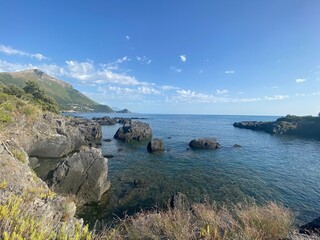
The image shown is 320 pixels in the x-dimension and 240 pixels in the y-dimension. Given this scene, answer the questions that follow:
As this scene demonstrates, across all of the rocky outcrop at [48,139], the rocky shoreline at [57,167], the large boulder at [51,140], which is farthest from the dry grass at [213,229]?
the large boulder at [51,140]

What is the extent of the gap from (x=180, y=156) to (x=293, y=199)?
21189mm

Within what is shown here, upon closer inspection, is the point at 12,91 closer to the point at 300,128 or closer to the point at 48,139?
the point at 48,139

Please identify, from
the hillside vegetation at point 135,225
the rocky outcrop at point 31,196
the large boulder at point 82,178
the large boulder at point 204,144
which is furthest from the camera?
the large boulder at point 204,144

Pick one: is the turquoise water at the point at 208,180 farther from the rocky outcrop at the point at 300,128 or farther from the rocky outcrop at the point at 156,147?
the rocky outcrop at the point at 300,128

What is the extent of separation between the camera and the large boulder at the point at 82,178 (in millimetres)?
19484

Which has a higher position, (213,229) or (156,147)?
(213,229)

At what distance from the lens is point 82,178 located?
20.5 metres

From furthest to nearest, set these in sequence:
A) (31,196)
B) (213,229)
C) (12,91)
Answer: (12,91)
(31,196)
(213,229)

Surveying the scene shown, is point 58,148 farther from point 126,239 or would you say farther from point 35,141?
point 126,239

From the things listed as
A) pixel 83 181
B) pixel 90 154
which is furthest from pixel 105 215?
pixel 90 154

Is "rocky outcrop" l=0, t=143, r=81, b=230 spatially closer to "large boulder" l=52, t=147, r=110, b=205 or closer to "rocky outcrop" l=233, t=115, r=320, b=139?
"large boulder" l=52, t=147, r=110, b=205

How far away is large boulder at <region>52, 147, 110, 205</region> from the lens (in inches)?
767

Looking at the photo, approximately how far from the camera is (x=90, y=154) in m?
22.5

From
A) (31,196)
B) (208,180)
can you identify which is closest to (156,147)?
(208,180)
